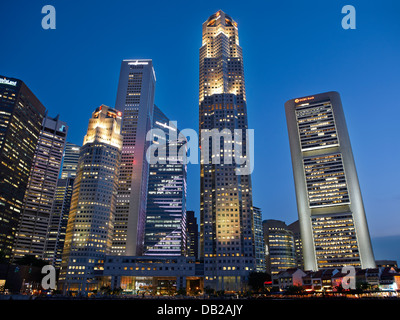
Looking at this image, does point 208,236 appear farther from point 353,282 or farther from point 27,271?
point 27,271

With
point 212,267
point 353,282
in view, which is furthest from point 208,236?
point 353,282

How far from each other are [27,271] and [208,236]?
368 ft
